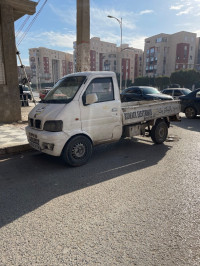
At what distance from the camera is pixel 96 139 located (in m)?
5.22

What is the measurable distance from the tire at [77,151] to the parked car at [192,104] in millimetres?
9177

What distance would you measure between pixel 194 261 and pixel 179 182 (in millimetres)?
1974

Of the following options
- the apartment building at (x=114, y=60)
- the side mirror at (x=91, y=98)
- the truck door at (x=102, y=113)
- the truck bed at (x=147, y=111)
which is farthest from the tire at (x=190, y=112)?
the apartment building at (x=114, y=60)

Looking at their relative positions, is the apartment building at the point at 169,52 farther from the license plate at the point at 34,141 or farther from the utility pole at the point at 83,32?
the license plate at the point at 34,141

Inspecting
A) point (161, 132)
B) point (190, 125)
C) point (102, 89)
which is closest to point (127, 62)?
point (190, 125)

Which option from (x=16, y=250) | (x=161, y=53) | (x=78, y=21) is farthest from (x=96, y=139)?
(x=161, y=53)

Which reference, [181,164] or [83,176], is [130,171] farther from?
[181,164]

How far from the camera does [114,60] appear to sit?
99250mm

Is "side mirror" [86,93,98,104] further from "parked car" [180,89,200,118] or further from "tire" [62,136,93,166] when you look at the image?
→ "parked car" [180,89,200,118]

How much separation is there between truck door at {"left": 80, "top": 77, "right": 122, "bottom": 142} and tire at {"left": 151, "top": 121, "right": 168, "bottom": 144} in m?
1.59

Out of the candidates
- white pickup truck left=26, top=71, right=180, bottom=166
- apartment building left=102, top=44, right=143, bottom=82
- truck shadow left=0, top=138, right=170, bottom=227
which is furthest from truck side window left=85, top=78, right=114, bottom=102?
apartment building left=102, top=44, right=143, bottom=82

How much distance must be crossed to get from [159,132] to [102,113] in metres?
2.55

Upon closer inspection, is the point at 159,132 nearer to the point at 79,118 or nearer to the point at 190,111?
the point at 79,118

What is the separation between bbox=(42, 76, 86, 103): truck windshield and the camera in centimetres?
486
